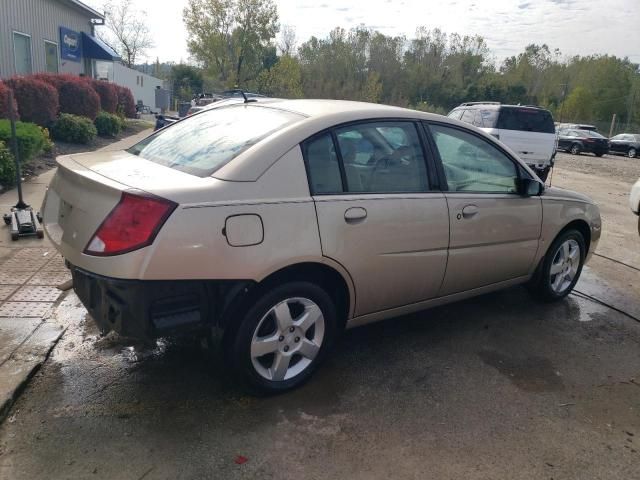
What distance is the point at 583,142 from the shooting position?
89.7 ft

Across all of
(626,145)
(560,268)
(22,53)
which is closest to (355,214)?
(560,268)

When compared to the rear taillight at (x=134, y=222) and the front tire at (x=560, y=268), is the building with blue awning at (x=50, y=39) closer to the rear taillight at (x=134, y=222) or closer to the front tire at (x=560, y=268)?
the rear taillight at (x=134, y=222)

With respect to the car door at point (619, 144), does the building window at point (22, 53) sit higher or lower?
higher

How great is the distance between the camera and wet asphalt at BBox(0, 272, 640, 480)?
260 cm

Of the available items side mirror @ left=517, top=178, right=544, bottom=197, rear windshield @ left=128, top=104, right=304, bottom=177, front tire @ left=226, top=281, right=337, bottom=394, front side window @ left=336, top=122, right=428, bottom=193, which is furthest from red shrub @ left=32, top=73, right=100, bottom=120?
front tire @ left=226, top=281, right=337, bottom=394

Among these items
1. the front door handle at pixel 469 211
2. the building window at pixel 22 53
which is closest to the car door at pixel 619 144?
the building window at pixel 22 53

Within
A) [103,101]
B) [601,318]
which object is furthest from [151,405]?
[103,101]

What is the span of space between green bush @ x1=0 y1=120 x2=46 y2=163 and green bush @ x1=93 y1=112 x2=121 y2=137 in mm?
6675

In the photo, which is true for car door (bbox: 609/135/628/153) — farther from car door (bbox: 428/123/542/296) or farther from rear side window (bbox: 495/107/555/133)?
car door (bbox: 428/123/542/296)

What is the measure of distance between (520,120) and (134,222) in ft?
37.3

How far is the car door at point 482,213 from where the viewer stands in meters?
3.79

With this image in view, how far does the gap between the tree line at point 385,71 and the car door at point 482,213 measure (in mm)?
35669

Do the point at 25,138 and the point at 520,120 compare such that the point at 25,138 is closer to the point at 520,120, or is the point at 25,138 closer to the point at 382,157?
the point at 382,157

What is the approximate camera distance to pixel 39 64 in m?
18.2
